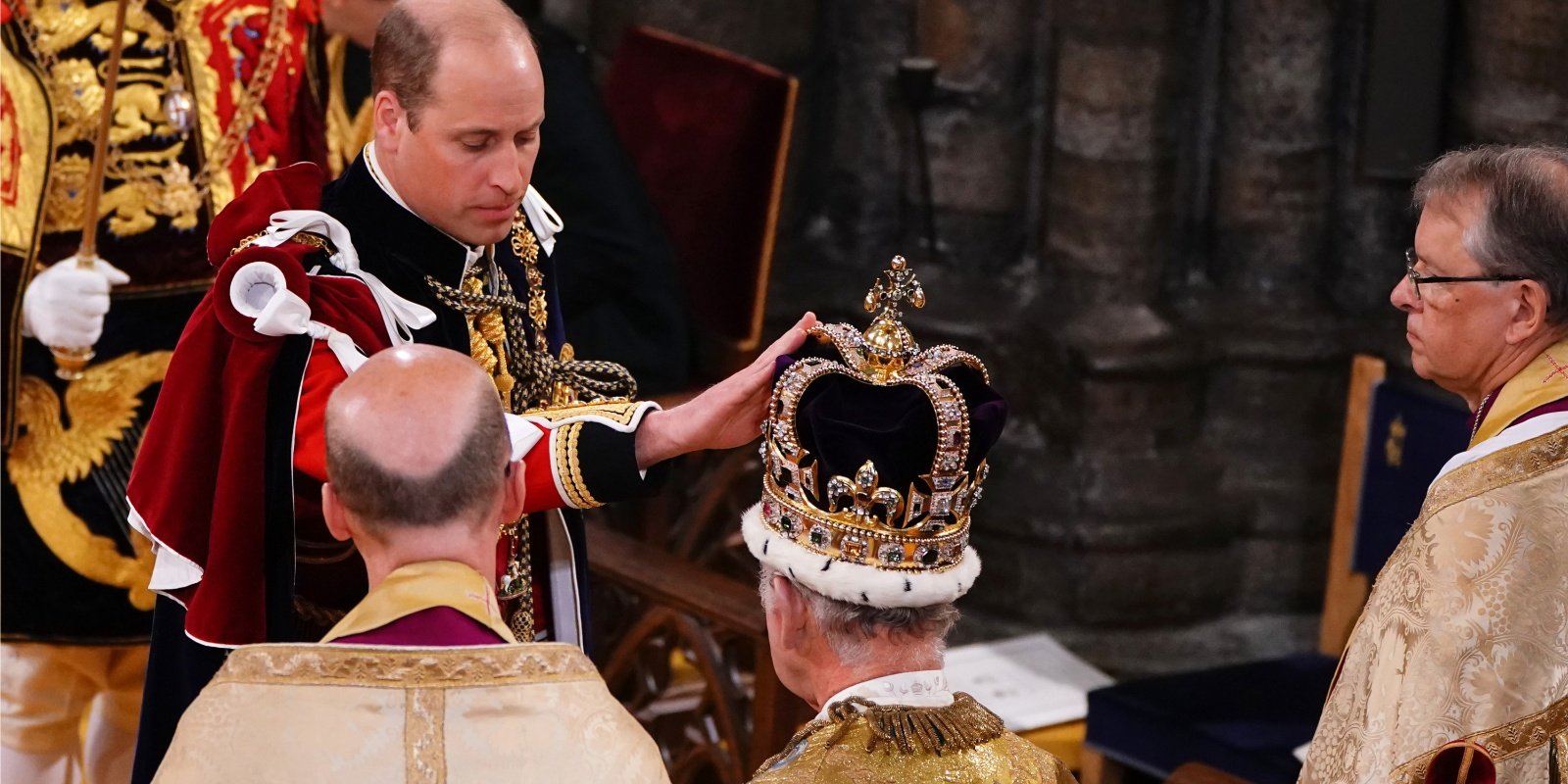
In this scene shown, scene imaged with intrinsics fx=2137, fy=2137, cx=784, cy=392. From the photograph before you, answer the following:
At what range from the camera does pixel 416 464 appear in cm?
224

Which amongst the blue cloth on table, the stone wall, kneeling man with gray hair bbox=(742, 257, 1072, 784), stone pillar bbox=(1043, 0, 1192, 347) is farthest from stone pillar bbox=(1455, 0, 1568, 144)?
kneeling man with gray hair bbox=(742, 257, 1072, 784)

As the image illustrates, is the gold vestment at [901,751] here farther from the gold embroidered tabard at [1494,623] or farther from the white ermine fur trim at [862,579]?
the gold embroidered tabard at [1494,623]

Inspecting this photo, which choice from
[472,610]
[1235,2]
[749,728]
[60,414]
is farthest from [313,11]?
[1235,2]

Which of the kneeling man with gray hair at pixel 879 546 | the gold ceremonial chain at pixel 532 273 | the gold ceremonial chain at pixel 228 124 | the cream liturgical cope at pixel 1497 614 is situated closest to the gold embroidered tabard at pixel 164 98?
the gold ceremonial chain at pixel 228 124

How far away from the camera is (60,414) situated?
4.10 metres

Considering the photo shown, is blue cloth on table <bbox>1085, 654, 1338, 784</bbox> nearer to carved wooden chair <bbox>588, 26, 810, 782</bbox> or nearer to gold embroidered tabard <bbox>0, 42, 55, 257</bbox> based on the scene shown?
carved wooden chair <bbox>588, 26, 810, 782</bbox>

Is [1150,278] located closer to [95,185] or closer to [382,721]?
[95,185]

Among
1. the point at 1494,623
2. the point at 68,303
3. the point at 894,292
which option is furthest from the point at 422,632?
the point at 68,303

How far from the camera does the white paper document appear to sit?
17.3ft

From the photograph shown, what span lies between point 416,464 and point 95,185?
2064 millimetres

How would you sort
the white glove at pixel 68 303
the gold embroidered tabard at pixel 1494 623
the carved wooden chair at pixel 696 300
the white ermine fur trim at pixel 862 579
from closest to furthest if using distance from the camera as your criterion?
the white ermine fur trim at pixel 862 579 → the gold embroidered tabard at pixel 1494 623 → the white glove at pixel 68 303 → the carved wooden chair at pixel 696 300

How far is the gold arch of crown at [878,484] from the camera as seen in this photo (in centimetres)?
269

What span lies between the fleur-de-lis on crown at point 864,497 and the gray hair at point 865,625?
0.38 feet

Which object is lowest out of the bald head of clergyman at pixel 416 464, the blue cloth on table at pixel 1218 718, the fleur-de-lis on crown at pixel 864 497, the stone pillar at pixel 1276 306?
the blue cloth on table at pixel 1218 718
